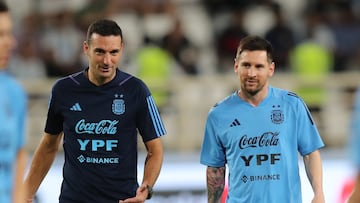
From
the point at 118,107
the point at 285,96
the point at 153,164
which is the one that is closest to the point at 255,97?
the point at 285,96

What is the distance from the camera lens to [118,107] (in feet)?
26.2

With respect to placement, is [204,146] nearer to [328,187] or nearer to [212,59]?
[328,187]

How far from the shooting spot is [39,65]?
15.4 metres

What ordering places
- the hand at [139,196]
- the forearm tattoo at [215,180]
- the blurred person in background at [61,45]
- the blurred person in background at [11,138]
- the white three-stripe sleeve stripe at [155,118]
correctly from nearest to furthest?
the blurred person in background at [11,138]
the hand at [139,196]
the white three-stripe sleeve stripe at [155,118]
the forearm tattoo at [215,180]
the blurred person in background at [61,45]

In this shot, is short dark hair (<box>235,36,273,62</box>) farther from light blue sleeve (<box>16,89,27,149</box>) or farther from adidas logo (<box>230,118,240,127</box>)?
light blue sleeve (<box>16,89,27,149</box>)

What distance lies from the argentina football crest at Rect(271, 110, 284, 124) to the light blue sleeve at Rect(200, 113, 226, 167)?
40 centimetres

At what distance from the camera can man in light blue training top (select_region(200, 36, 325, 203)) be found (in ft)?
25.6

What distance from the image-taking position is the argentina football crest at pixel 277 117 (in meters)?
7.94

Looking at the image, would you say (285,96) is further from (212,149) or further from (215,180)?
(215,180)

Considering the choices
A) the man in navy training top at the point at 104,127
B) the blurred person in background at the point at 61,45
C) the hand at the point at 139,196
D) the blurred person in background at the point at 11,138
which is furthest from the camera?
the blurred person in background at the point at 61,45

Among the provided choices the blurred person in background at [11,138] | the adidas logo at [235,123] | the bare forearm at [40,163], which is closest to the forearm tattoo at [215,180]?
the adidas logo at [235,123]

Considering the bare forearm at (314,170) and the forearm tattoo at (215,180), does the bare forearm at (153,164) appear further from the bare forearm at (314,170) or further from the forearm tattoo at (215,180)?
the bare forearm at (314,170)

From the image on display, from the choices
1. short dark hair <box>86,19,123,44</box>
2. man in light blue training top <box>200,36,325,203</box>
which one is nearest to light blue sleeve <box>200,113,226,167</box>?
man in light blue training top <box>200,36,325,203</box>

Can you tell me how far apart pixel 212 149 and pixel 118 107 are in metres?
0.70
